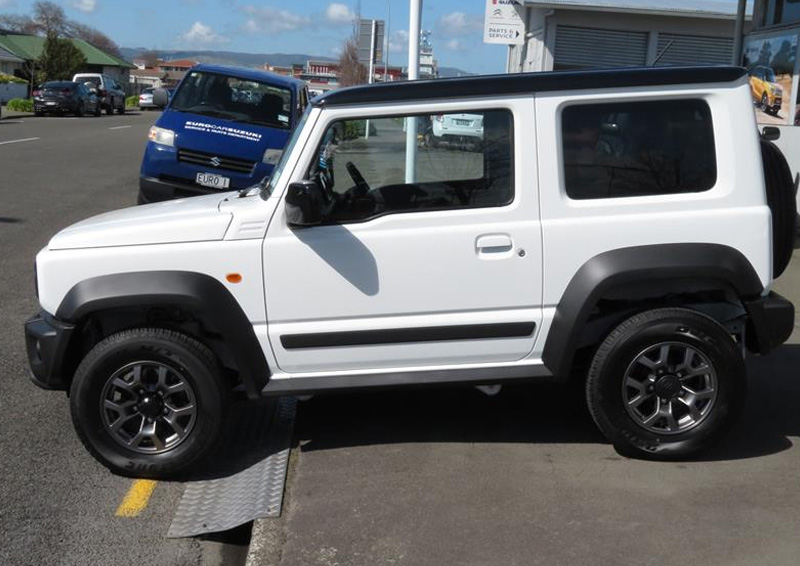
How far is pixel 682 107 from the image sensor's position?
4730 millimetres

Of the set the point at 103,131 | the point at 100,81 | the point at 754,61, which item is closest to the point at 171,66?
the point at 100,81

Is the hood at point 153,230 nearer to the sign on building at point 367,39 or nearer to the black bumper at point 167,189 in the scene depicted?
the black bumper at point 167,189

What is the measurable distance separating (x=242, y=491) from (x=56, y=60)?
69.3 m

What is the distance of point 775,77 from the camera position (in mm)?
12000

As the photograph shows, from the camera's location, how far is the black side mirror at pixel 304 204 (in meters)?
4.47

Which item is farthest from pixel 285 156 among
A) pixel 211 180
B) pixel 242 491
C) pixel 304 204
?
pixel 211 180

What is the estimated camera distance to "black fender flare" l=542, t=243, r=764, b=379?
4.61 meters

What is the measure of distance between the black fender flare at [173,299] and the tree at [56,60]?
67.5 meters

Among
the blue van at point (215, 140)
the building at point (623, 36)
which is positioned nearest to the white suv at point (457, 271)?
the blue van at point (215, 140)

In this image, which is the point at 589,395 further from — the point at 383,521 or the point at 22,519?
the point at 22,519

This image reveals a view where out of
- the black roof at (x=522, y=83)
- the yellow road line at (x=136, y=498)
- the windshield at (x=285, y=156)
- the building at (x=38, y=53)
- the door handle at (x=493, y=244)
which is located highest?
the building at (x=38, y=53)

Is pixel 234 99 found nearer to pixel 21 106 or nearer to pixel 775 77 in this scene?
pixel 775 77

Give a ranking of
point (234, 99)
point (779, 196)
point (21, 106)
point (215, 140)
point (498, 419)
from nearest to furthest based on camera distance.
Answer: point (779, 196), point (498, 419), point (215, 140), point (234, 99), point (21, 106)

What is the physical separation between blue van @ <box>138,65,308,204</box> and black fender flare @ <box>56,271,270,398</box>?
586cm
